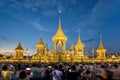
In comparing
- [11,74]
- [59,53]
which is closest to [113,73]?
[11,74]

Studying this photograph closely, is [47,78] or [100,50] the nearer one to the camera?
[47,78]

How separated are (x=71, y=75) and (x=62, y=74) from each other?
1.15m

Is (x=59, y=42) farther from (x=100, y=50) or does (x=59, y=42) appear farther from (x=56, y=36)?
(x=100, y=50)

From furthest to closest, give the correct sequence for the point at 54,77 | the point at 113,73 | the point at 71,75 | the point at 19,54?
the point at 19,54, the point at 54,77, the point at 71,75, the point at 113,73

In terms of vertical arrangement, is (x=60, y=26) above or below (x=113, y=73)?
above

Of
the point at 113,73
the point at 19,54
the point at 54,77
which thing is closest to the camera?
the point at 113,73

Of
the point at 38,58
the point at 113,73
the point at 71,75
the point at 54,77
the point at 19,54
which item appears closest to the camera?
the point at 113,73

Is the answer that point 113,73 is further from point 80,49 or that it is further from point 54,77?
point 80,49

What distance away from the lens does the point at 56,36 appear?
65.1 m

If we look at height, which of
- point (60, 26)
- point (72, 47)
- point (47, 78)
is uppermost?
point (60, 26)

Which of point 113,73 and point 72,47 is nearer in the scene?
point 113,73

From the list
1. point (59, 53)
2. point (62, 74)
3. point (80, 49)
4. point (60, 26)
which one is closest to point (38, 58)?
point (59, 53)

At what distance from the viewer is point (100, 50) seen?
72188 mm

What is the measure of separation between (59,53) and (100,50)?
16119mm
